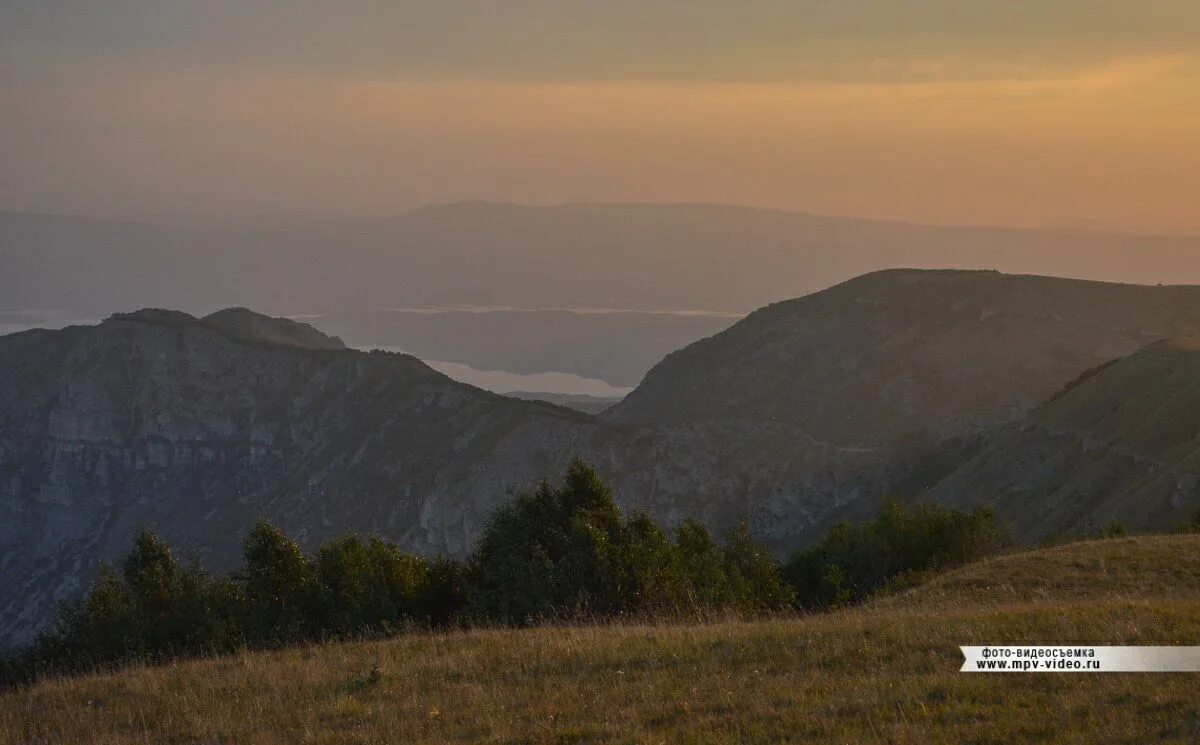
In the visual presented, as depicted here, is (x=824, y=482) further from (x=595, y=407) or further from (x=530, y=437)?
(x=595, y=407)

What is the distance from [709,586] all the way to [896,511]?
1519cm

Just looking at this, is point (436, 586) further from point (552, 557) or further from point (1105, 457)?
point (1105, 457)

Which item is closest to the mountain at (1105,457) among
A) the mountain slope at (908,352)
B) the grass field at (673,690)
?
the mountain slope at (908,352)

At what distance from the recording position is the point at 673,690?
15406mm

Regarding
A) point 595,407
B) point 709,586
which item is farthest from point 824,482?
point 595,407

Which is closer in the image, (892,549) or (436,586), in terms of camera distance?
(436,586)

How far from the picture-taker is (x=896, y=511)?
45.1 m

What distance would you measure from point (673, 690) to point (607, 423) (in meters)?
102

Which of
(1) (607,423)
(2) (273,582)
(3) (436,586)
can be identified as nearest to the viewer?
(3) (436,586)

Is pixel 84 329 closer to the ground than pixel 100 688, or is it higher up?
higher up

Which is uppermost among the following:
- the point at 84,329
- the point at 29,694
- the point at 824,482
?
the point at 84,329

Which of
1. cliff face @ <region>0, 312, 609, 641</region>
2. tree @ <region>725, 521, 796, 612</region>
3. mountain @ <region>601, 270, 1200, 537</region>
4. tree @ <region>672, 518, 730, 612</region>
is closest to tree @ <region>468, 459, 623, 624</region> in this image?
tree @ <region>672, 518, 730, 612</region>

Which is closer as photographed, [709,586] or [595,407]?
[709,586]

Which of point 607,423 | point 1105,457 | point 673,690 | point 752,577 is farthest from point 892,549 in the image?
point 607,423
